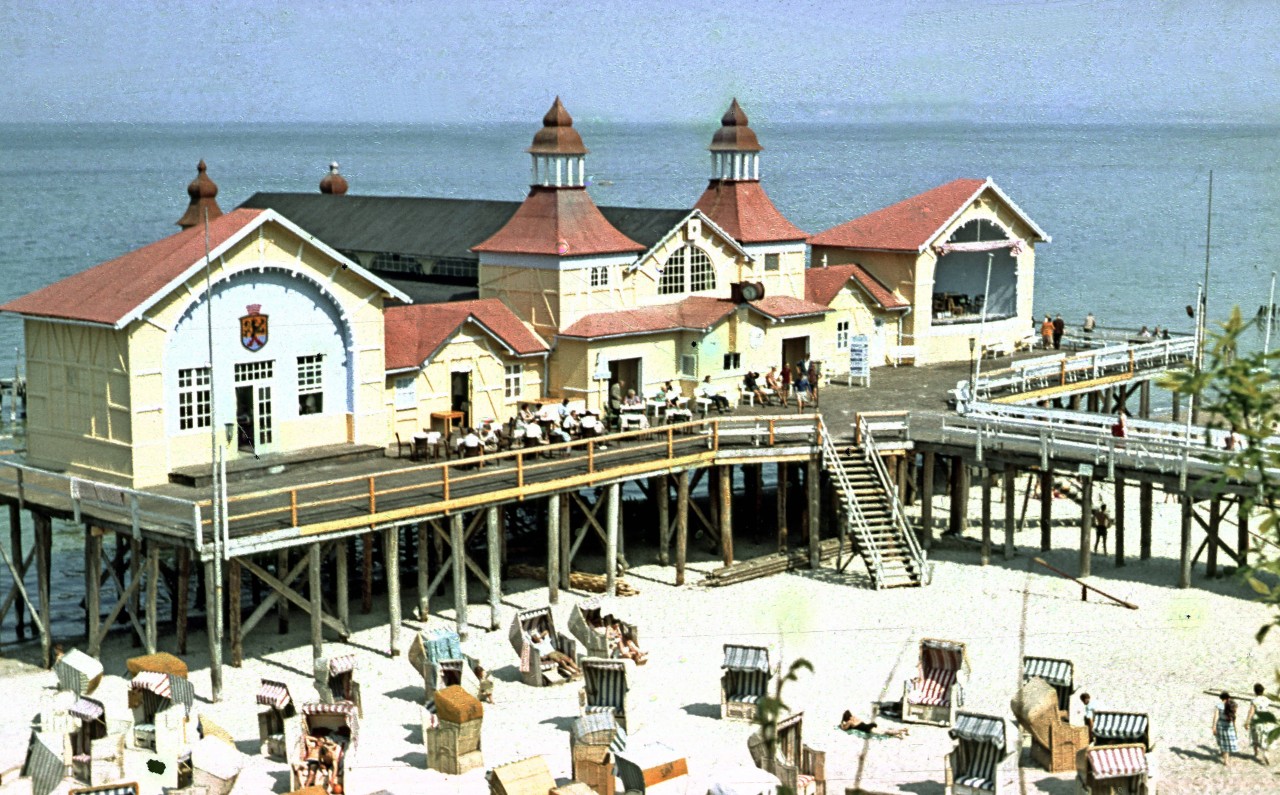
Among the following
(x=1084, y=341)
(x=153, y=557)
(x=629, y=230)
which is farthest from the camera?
(x=1084, y=341)

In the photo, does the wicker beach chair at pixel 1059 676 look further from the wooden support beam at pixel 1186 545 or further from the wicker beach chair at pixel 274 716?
the wicker beach chair at pixel 274 716

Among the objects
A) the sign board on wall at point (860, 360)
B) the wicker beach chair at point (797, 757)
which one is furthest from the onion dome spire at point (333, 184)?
the wicker beach chair at point (797, 757)

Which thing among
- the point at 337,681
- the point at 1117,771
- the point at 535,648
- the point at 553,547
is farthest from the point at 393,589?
the point at 1117,771

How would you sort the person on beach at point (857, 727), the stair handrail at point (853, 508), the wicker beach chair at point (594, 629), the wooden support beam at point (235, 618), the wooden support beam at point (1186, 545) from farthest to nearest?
the stair handrail at point (853, 508)
the wooden support beam at point (1186, 545)
the wooden support beam at point (235, 618)
the wicker beach chair at point (594, 629)
the person on beach at point (857, 727)

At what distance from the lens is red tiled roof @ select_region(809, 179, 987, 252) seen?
46219mm

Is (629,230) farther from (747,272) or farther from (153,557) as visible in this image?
(153,557)

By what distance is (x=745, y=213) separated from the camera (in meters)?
44.4

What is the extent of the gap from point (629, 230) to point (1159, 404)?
1049 inches

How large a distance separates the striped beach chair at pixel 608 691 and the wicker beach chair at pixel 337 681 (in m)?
3.07

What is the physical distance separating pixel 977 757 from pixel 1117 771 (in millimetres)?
1700

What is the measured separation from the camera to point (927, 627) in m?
31.0

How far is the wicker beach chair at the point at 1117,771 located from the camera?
21797mm

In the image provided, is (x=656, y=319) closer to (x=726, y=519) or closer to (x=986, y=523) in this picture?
(x=726, y=519)

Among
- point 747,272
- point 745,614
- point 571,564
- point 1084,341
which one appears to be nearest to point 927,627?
A: point 745,614
